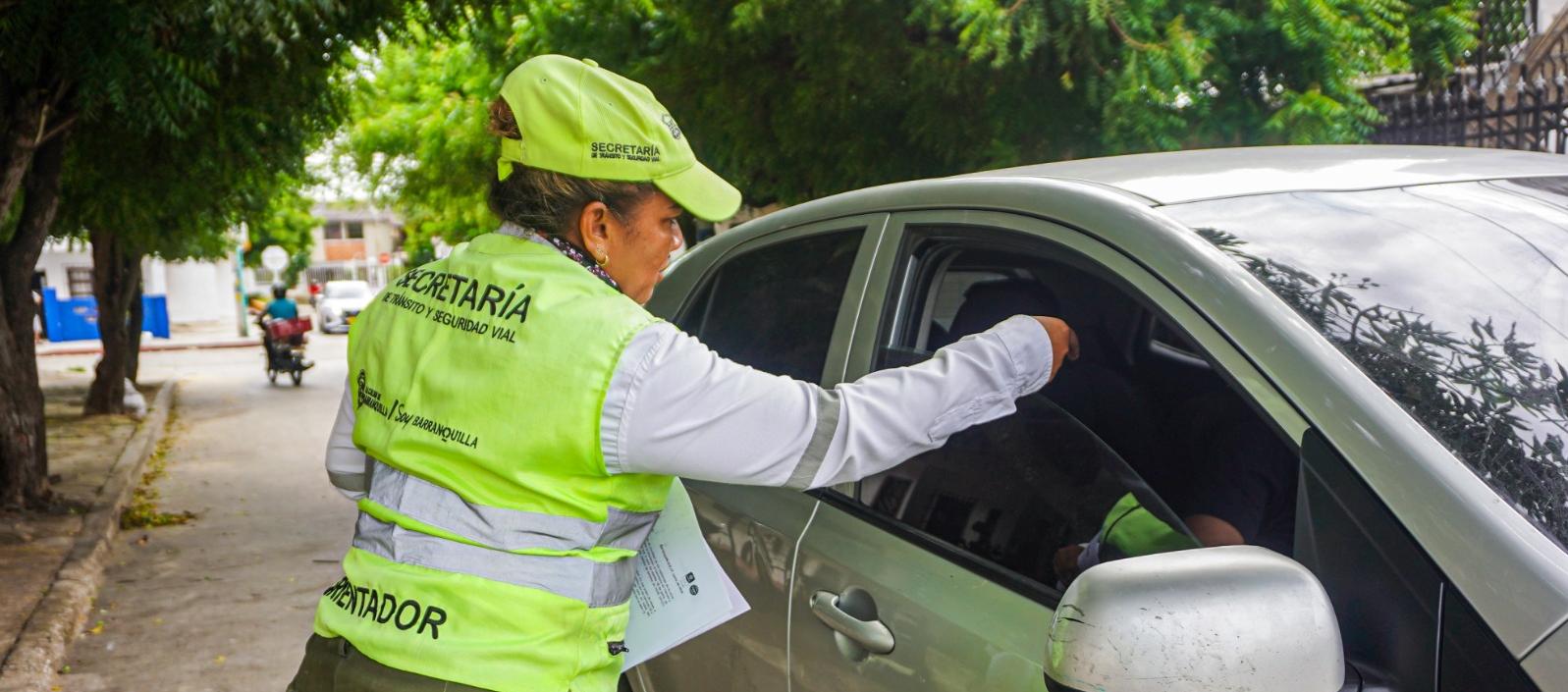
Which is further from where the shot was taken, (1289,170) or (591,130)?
(1289,170)

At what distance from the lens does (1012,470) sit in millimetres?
2123

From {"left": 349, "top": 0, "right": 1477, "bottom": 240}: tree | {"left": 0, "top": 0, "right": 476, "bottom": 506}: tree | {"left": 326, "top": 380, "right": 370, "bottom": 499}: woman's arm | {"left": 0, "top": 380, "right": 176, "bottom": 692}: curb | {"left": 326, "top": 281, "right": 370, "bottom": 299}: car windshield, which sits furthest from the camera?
{"left": 326, "top": 281, "right": 370, "bottom": 299}: car windshield

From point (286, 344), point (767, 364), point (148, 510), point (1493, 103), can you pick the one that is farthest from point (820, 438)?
point (286, 344)

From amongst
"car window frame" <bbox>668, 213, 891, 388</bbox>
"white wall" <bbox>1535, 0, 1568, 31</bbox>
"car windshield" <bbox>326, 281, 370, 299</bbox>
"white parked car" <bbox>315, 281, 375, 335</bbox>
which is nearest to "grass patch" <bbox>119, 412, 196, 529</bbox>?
"car window frame" <bbox>668, 213, 891, 388</bbox>

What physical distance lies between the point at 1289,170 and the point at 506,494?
1.31 m

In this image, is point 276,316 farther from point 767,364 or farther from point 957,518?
point 957,518

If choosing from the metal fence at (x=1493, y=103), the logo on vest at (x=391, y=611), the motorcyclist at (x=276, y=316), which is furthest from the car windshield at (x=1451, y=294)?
the motorcyclist at (x=276, y=316)

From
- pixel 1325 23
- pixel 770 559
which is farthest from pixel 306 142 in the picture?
pixel 770 559

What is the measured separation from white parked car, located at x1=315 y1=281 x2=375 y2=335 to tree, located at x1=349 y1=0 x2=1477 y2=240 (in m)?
32.8

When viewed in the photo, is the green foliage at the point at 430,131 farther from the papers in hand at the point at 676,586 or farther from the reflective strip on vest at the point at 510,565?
the reflective strip on vest at the point at 510,565

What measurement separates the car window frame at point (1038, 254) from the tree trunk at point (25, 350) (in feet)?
26.9

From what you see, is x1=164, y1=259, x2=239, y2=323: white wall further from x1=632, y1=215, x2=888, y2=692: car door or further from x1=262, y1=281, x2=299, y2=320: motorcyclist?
x1=632, y1=215, x2=888, y2=692: car door

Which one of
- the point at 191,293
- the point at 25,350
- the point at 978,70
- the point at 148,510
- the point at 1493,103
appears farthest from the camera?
the point at 191,293

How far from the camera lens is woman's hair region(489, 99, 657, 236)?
6.10ft
